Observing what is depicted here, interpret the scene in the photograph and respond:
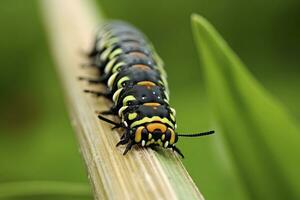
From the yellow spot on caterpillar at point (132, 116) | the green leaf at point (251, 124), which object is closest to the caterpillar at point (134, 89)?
the yellow spot on caterpillar at point (132, 116)

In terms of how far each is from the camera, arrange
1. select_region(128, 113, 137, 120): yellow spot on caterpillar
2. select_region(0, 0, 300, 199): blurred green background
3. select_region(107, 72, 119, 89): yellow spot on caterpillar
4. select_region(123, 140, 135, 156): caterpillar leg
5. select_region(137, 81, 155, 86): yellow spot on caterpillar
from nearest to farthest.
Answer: select_region(123, 140, 135, 156): caterpillar leg → select_region(128, 113, 137, 120): yellow spot on caterpillar → select_region(137, 81, 155, 86): yellow spot on caterpillar → select_region(107, 72, 119, 89): yellow spot on caterpillar → select_region(0, 0, 300, 199): blurred green background

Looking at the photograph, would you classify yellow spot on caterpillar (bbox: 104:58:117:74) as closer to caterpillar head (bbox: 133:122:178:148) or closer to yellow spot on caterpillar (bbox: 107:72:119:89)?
yellow spot on caterpillar (bbox: 107:72:119:89)

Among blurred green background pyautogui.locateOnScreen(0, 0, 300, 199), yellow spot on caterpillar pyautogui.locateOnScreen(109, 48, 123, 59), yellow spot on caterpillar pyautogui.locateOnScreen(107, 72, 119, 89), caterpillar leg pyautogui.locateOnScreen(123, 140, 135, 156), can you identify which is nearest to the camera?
caterpillar leg pyautogui.locateOnScreen(123, 140, 135, 156)

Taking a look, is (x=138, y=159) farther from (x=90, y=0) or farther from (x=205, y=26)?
(x=90, y=0)

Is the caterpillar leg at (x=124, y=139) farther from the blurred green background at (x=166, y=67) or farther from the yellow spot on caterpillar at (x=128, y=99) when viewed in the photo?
the blurred green background at (x=166, y=67)

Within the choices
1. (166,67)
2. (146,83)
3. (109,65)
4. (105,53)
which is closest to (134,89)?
(146,83)

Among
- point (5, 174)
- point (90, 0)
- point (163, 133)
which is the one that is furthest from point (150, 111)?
point (90, 0)

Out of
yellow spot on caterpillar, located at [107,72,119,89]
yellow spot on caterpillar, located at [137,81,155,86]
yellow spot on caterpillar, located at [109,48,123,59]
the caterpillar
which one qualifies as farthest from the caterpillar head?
yellow spot on caterpillar, located at [109,48,123,59]
